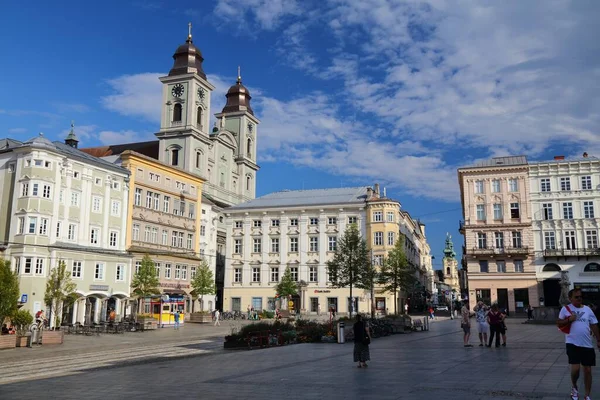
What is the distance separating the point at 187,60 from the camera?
8438cm

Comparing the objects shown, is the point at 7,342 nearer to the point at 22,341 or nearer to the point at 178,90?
the point at 22,341

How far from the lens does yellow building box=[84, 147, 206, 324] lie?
2154 inches

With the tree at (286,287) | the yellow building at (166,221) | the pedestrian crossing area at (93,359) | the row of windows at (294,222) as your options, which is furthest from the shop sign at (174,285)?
the pedestrian crossing area at (93,359)

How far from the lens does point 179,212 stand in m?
60.8

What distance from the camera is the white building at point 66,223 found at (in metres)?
44.5

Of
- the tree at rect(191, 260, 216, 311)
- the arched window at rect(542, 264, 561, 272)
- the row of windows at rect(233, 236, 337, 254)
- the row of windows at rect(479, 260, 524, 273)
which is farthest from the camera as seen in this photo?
the row of windows at rect(233, 236, 337, 254)

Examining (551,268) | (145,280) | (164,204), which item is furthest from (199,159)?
(551,268)

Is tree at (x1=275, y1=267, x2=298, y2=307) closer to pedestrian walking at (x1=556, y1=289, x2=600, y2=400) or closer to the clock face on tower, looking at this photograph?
the clock face on tower

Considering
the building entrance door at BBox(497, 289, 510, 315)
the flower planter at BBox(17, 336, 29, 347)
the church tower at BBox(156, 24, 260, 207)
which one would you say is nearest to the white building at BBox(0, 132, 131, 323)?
the flower planter at BBox(17, 336, 29, 347)

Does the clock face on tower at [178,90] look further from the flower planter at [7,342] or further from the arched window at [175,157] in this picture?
the flower planter at [7,342]

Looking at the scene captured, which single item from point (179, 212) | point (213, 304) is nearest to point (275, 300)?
point (213, 304)

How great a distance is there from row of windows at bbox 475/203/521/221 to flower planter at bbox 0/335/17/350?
5042 cm

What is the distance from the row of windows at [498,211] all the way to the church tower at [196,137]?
36576 millimetres

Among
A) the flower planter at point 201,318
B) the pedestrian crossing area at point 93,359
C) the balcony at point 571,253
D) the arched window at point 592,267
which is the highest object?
the balcony at point 571,253
